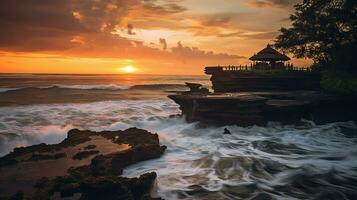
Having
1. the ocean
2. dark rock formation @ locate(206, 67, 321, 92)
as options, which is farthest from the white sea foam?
dark rock formation @ locate(206, 67, 321, 92)

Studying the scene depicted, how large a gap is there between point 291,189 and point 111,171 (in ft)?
22.6

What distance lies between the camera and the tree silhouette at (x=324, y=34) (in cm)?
2803

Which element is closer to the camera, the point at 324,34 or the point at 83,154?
the point at 83,154

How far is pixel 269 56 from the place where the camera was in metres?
32.3

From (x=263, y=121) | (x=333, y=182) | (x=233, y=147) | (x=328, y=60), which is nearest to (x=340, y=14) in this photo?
(x=328, y=60)

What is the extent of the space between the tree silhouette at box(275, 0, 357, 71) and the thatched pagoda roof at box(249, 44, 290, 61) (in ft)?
4.53

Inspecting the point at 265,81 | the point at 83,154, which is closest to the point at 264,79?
the point at 265,81

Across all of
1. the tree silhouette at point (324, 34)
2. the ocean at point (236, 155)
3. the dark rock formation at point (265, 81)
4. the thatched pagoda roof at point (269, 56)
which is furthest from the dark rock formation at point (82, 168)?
the tree silhouette at point (324, 34)

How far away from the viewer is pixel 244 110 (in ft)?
75.2

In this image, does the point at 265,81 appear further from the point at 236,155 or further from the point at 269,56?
the point at 236,155

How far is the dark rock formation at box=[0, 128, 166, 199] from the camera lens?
9.84 metres

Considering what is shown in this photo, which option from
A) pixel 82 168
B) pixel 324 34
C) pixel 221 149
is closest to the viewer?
pixel 82 168

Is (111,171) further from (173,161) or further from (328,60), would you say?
(328,60)

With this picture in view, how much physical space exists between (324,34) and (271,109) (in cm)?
1288
